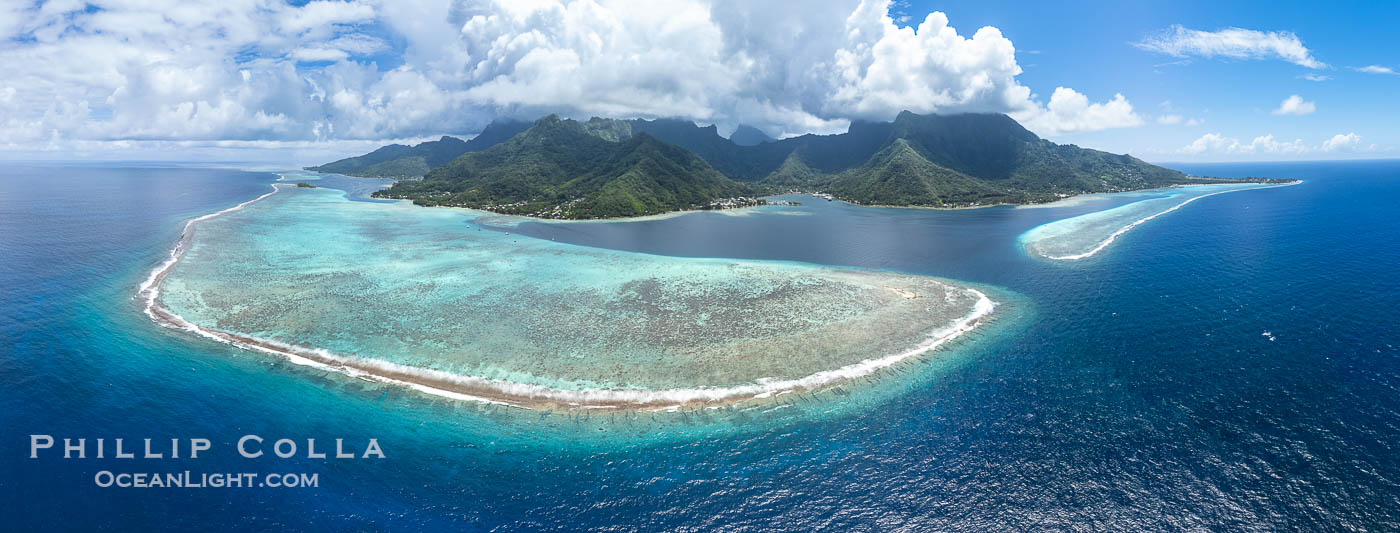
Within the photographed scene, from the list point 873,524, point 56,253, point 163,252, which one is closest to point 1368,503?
point 873,524

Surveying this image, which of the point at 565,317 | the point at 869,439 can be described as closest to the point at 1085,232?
the point at 869,439

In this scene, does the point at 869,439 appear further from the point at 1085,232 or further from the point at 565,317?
the point at 1085,232

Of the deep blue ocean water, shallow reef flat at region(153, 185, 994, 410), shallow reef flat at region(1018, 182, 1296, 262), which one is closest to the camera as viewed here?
the deep blue ocean water

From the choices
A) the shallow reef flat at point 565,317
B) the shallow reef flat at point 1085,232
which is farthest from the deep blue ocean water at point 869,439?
the shallow reef flat at point 1085,232

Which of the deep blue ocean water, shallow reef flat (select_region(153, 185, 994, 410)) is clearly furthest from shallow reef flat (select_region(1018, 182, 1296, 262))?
shallow reef flat (select_region(153, 185, 994, 410))

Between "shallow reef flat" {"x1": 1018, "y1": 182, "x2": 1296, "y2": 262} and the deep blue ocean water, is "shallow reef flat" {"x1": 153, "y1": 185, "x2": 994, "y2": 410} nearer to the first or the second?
the deep blue ocean water

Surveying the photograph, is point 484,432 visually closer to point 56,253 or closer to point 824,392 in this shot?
point 824,392

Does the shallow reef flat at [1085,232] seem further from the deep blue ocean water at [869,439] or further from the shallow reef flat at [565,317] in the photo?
the shallow reef flat at [565,317]
